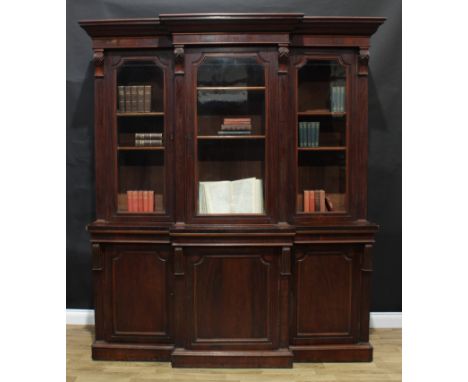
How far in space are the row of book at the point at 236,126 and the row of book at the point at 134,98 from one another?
0.57 meters

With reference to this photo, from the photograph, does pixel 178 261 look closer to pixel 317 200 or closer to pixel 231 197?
pixel 231 197

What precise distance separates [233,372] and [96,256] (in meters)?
1.27

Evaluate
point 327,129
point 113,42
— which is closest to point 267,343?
point 327,129

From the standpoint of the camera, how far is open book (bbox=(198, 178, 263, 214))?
3.26m

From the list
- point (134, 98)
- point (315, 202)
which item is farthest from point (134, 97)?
point (315, 202)

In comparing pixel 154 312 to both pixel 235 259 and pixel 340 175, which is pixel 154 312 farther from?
pixel 340 175

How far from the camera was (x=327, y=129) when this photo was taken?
3.33 m

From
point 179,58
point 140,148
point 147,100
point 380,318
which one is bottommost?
point 380,318

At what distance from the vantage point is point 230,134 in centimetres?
327

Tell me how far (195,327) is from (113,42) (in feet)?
6.93

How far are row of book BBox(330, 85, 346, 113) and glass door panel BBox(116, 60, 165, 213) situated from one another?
4.07 feet

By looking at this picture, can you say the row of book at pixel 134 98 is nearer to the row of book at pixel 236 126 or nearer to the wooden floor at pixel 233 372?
A: the row of book at pixel 236 126

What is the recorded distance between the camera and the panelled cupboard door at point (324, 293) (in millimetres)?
3295

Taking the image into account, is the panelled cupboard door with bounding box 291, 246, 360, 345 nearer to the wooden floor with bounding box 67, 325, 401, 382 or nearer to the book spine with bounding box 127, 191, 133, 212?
the wooden floor with bounding box 67, 325, 401, 382
